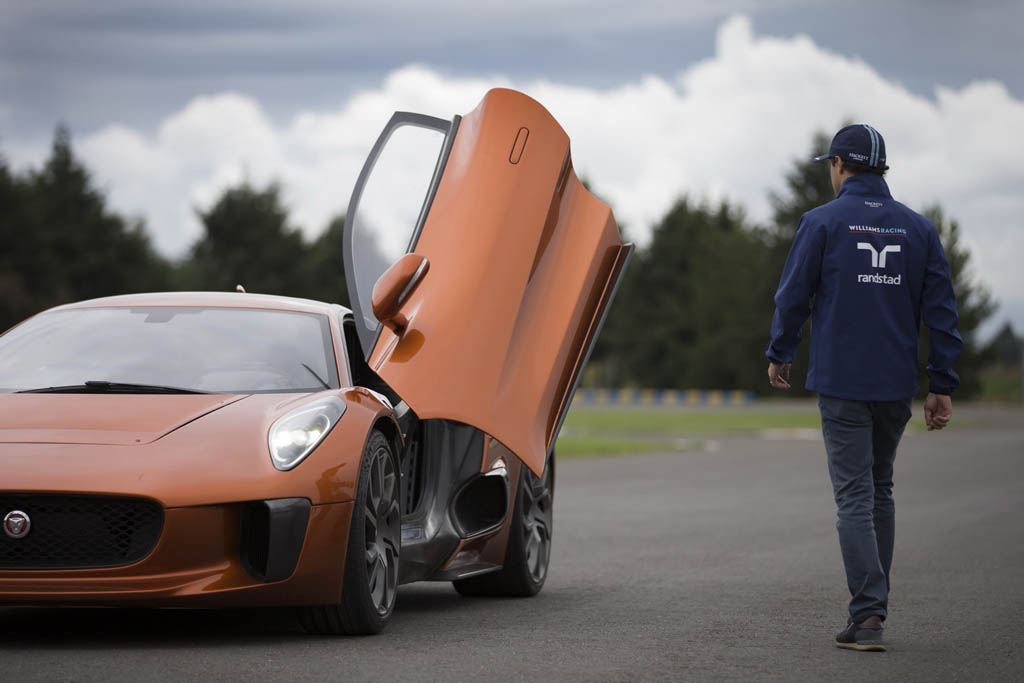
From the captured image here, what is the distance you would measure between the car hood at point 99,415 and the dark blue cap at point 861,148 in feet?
8.21

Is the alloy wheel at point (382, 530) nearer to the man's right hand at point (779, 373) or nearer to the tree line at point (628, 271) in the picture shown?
the man's right hand at point (779, 373)

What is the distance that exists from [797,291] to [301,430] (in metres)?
1.91

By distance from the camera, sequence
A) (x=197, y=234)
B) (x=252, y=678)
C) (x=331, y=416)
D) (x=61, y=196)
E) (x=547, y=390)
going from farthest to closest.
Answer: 1. (x=197, y=234)
2. (x=61, y=196)
3. (x=547, y=390)
4. (x=331, y=416)
5. (x=252, y=678)

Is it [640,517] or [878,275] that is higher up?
[878,275]

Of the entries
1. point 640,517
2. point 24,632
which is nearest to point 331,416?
point 24,632

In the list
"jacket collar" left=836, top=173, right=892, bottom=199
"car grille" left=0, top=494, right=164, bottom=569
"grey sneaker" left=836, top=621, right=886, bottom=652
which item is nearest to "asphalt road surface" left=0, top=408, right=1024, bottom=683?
"grey sneaker" left=836, top=621, right=886, bottom=652

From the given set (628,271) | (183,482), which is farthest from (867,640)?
(628,271)

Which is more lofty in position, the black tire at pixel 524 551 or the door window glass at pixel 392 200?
the door window glass at pixel 392 200

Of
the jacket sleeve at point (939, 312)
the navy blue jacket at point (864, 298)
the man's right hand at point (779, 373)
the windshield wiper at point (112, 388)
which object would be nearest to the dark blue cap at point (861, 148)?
the navy blue jacket at point (864, 298)

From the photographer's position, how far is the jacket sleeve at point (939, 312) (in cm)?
561

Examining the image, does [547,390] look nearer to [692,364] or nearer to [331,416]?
[331,416]

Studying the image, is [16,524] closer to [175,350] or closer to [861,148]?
[175,350]

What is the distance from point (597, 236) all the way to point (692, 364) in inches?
2926

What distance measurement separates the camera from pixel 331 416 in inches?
217
